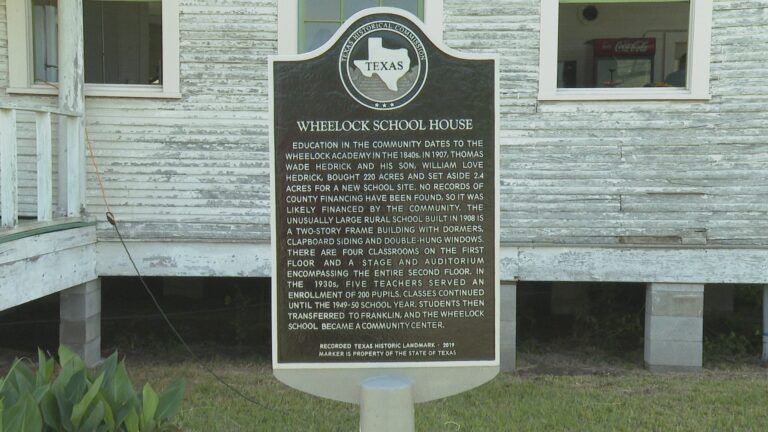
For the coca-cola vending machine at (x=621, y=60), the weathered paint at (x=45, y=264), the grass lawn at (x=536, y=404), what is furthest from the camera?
the coca-cola vending machine at (x=621, y=60)

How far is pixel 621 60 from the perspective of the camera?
1260 cm

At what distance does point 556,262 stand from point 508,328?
0.71 m

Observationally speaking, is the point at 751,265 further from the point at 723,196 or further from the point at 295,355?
the point at 295,355

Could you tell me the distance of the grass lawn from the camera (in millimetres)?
6191

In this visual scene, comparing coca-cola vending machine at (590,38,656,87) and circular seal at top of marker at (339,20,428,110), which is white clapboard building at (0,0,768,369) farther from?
coca-cola vending machine at (590,38,656,87)

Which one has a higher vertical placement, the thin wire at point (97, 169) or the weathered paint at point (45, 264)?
the thin wire at point (97, 169)

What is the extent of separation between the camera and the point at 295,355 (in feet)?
14.5

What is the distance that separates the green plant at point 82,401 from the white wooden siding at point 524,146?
130 inches

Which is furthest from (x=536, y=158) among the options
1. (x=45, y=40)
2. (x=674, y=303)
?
(x=45, y=40)

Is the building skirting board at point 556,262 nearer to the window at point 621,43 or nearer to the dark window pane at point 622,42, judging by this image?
the window at point 621,43

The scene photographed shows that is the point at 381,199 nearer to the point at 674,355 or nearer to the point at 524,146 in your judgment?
the point at 524,146

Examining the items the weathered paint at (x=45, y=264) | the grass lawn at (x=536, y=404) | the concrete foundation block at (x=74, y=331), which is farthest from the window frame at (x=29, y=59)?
the grass lawn at (x=536, y=404)

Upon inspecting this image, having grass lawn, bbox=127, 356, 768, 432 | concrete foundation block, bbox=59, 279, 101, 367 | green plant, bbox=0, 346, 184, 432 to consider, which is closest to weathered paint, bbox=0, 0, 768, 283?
concrete foundation block, bbox=59, 279, 101, 367

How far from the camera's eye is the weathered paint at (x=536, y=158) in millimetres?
7793
